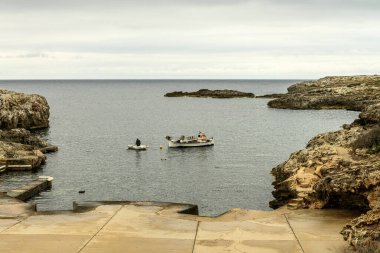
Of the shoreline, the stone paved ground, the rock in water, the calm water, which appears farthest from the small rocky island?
the stone paved ground

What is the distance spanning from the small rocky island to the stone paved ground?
106 feet

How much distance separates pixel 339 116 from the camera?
4879 inches

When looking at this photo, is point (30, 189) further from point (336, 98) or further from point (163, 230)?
point (336, 98)

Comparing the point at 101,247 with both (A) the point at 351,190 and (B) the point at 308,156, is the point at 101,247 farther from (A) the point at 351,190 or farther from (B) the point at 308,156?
(B) the point at 308,156

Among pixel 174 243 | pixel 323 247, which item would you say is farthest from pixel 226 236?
pixel 323 247

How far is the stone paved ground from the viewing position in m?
16.6

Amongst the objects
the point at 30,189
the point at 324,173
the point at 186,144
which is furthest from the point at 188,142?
the point at 324,173

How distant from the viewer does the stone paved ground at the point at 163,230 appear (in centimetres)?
1664

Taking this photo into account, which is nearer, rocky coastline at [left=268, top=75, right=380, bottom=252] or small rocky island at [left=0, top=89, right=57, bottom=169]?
rocky coastline at [left=268, top=75, right=380, bottom=252]

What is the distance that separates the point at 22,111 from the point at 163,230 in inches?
3282

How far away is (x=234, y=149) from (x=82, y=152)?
20701mm

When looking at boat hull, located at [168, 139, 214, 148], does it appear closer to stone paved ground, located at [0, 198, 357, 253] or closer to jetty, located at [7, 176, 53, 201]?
jetty, located at [7, 176, 53, 201]

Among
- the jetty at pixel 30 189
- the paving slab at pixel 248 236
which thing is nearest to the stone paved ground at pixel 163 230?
the paving slab at pixel 248 236

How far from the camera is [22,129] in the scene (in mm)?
68625
